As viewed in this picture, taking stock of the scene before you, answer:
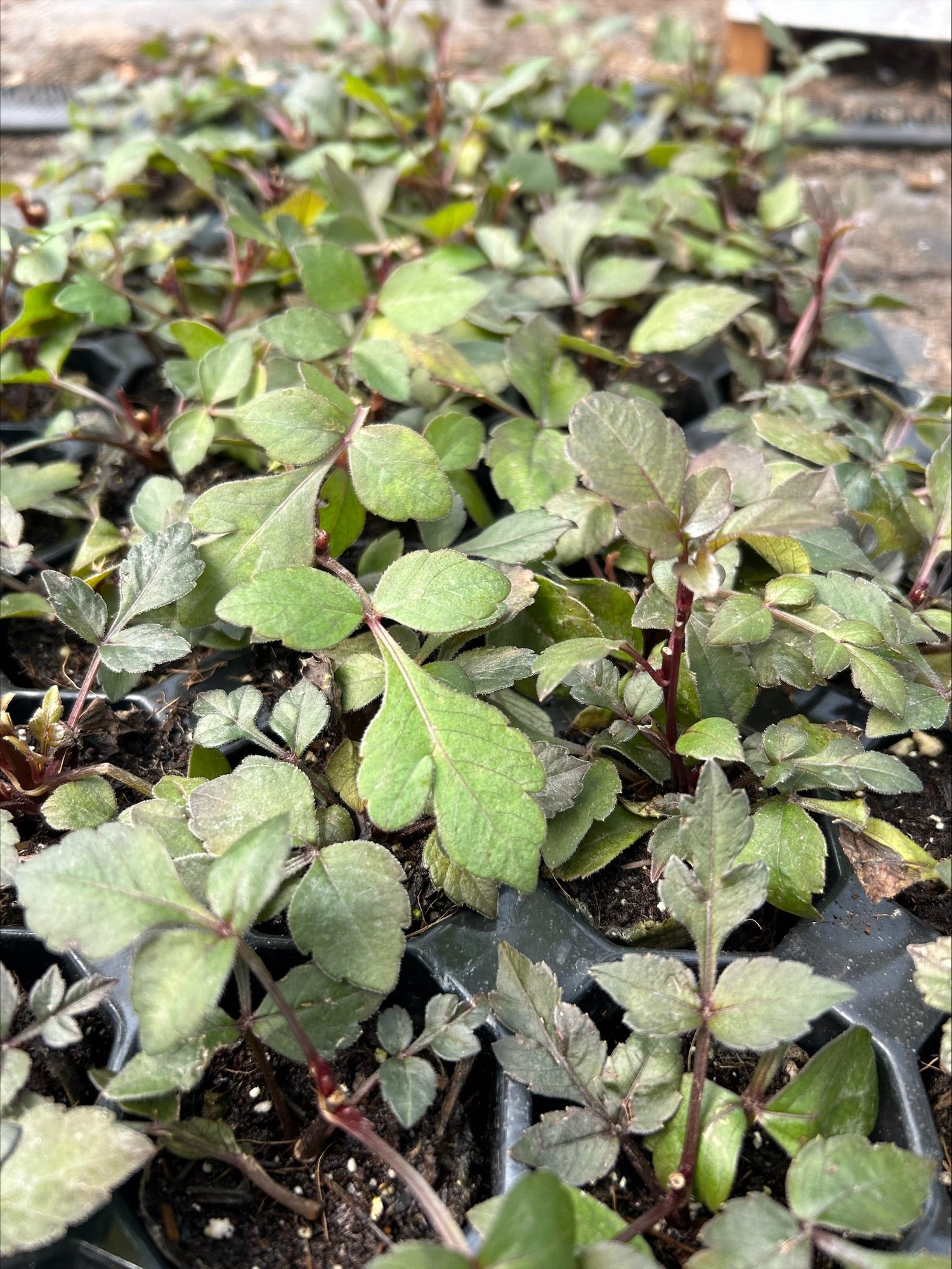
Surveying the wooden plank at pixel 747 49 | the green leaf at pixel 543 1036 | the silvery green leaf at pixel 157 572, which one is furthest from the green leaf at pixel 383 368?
the wooden plank at pixel 747 49

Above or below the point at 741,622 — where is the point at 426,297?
above

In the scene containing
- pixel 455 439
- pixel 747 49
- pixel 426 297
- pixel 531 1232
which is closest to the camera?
pixel 531 1232

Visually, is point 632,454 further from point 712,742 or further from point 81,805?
point 81,805

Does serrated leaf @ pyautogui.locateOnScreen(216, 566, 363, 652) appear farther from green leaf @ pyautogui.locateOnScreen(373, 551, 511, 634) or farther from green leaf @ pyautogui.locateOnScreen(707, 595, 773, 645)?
green leaf @ pyautogui.locateOnScreen(707, 595, 773, 645)

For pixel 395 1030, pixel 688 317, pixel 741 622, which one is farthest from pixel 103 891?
pixel 688 317

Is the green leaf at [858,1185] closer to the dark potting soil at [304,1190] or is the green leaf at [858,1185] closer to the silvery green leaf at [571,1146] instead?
the silvery green leaf at [571,1146]

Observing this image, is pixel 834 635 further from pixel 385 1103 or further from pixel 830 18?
pixel 830 18

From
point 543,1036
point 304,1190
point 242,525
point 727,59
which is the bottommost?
point 304,1190

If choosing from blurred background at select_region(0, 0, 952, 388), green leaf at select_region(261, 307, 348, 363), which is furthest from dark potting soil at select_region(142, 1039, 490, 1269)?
blurred background at select_region(0, 0, 952, 388)

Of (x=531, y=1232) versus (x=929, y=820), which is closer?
(x=531, y=1232)
